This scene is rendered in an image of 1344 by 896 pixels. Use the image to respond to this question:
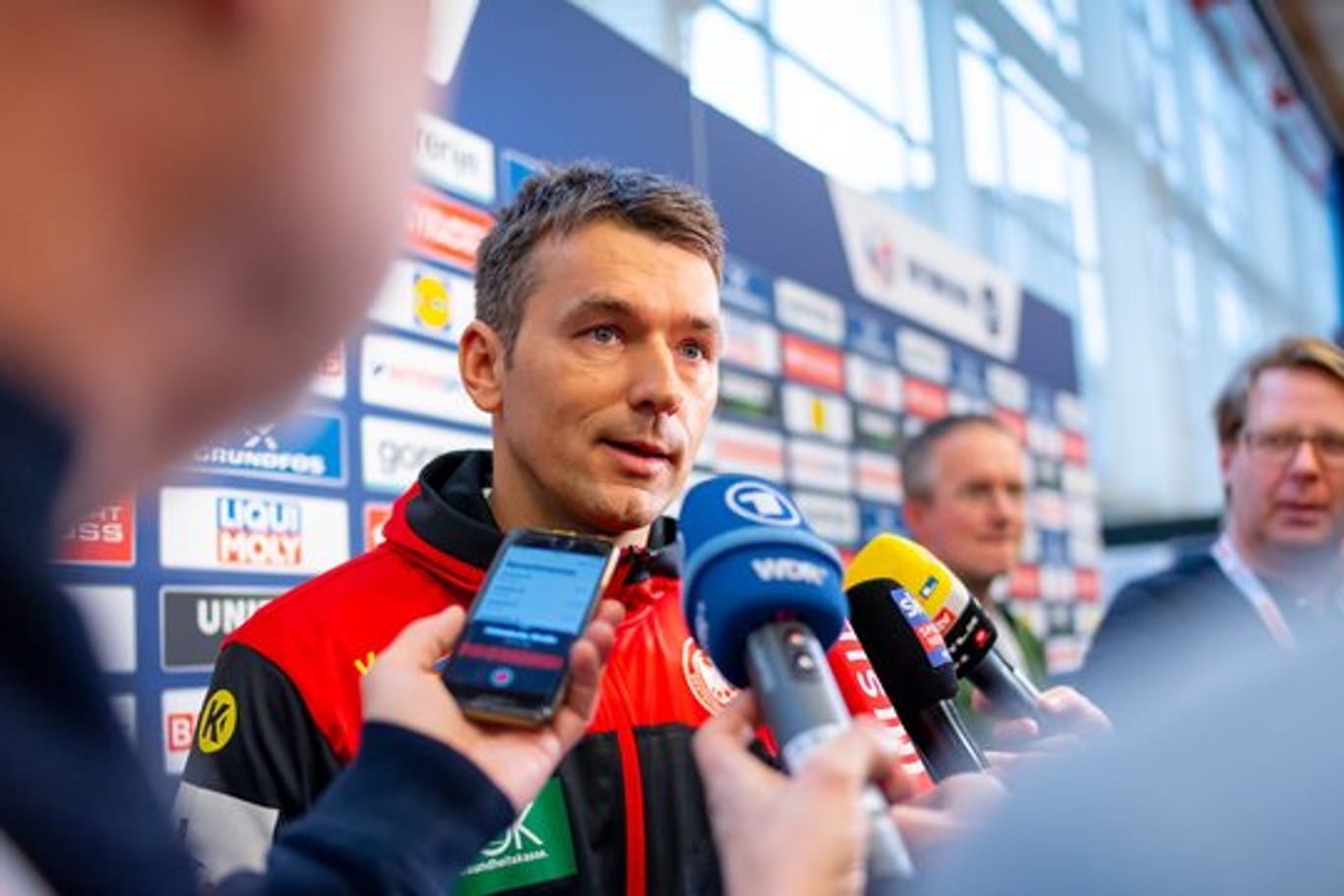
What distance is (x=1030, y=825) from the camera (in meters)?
0.44

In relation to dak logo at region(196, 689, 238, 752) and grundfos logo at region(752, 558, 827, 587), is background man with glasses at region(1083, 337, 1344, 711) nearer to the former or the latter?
dak logo at region(196, 689, 238, 752)

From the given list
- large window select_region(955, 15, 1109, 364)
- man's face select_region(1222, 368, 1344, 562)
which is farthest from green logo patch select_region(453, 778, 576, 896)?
large window select_region(955, 15, 1109, 364)

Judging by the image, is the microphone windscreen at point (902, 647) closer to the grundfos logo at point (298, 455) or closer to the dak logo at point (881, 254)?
the grundfos logo at point (298, 455)

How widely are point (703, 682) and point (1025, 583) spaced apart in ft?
9.85

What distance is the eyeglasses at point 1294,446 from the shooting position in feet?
8.07

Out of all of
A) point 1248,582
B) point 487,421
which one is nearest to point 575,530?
point 487,421

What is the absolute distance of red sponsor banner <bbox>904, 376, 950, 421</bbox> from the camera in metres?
3.78

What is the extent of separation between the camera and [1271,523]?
95.7 inches

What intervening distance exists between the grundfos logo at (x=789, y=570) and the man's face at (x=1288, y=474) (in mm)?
1816

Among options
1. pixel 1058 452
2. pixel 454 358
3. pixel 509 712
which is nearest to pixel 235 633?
pixel 509 712

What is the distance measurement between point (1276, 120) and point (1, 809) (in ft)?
40.2

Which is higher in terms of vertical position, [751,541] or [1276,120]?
[1276,120]

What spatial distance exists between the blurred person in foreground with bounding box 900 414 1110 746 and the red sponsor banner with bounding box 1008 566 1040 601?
0.86 m

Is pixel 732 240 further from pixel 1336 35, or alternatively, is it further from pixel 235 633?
pixel 1336 35
